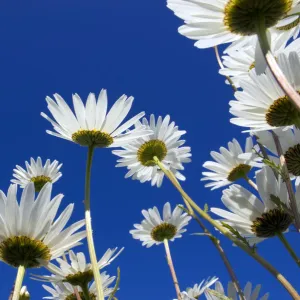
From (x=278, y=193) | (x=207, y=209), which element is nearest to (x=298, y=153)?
(x=278, y=193)

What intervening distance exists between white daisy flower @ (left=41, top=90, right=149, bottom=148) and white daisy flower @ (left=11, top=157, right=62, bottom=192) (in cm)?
136

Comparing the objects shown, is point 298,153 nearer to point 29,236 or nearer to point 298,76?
point 298,76

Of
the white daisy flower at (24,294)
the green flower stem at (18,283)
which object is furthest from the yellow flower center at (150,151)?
the green flower stem at (18,283)

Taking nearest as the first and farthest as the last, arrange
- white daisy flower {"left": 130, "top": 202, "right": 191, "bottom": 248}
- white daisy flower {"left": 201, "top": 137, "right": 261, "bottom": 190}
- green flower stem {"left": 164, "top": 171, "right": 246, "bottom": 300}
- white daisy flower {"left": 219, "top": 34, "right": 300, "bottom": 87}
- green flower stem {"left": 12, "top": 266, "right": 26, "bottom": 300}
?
1. green flower stem {"left": 12, "top": 266, "right": 26, "bottom": 300}
2. green flower stem {"left": 164, "top": 171, "right": 246, "bottom": 300}
3. white daisy flower {"left": 219, "top": 34, "right": 300, "bottom": 87}
4. white daisy flower {"left": 201, "top": 137, "right": 261, "bottom": 190}
5. white daisy flower {"left": 130, "top": 202, "right": 191, "bottom": 248}

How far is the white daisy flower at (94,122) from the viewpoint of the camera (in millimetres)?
2229

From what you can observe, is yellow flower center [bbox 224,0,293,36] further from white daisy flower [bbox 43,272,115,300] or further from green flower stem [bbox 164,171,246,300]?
white daisy flower [bbox 43,272,115,300]

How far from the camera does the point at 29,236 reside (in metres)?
1.54

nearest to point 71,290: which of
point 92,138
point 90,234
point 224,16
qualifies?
point 92,138

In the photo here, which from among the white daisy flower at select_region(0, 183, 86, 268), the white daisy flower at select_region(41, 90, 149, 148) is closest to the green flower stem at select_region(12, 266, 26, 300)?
the white daisy flower at select_region(0, 183, 86, 268)

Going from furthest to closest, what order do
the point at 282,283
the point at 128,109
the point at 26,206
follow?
1. the point at 128,109
2. the point at 26,206
3. the point at 282,283

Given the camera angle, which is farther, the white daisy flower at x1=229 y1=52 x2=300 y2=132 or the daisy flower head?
the white daisy flower at x1=229 y1=52 x2=300 y2=132

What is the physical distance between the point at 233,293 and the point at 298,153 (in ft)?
2.31

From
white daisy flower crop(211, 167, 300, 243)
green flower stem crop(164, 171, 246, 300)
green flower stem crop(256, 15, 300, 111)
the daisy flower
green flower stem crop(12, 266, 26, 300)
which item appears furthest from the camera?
the daisy flower

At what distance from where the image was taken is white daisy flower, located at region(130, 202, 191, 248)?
175 inches
